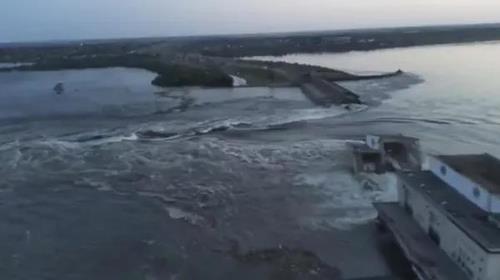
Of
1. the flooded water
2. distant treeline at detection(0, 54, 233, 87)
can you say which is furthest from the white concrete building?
distant treeline at detection(0, 54, 233, 87)

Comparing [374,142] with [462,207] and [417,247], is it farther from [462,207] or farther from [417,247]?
[462,207]

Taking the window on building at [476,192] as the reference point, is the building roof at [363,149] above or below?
below

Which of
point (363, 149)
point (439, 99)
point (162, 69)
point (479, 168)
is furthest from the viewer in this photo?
point (162, 69)

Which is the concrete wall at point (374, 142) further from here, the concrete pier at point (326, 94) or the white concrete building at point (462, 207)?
the concrete pier at point (326, 94)

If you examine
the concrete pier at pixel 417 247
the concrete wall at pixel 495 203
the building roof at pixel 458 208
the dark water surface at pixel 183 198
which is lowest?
the dark water surface at pixel 183 198

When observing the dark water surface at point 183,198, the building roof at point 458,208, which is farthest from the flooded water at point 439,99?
the building roof at point 458,208

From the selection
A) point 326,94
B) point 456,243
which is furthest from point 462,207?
point 326,94

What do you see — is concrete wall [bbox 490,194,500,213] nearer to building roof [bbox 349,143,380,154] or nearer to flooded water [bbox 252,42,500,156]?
building roof [bbox 349,143,380,154]

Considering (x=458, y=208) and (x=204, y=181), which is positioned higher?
(x=458, y=208)
